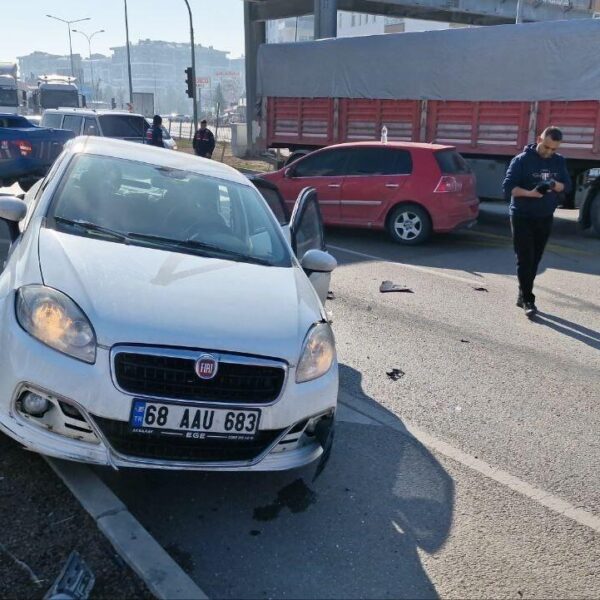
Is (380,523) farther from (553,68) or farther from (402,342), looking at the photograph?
(553,68)

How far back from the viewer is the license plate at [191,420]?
2.96 metres

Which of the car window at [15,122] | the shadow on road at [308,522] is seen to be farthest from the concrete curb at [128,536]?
the car window at [15,122]

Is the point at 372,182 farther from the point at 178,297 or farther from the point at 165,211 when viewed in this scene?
the point at 178,297

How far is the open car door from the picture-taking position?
4488 millimetres

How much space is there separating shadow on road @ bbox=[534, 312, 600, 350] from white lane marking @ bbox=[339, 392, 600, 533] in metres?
2.67

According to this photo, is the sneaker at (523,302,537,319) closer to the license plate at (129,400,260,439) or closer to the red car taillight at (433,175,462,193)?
the red car taillight at (433,175,462,193)

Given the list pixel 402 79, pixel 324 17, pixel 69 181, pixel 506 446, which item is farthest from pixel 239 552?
pixel 324 17

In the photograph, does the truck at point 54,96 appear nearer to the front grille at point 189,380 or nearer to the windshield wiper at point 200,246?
the windshield wiper at point 200,246

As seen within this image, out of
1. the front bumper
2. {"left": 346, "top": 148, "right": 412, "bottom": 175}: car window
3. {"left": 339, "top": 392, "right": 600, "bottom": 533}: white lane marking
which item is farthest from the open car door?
{"left": 346, "top": 148, "right": 412, "bottom": 175}: car window

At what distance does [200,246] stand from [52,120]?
51.5ft

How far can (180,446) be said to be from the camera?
3.08 metres

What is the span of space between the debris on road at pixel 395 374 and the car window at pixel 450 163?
5.64 meters

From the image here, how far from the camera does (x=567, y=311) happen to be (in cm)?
734

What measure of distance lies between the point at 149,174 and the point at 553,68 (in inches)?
380
